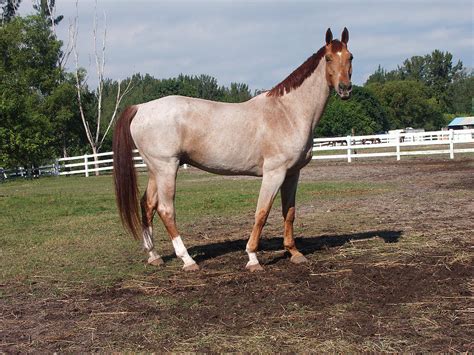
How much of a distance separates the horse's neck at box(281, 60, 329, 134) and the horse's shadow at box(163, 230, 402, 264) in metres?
1.85

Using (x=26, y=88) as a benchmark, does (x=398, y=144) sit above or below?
below

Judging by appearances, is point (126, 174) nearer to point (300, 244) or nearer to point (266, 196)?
point (266, 196)

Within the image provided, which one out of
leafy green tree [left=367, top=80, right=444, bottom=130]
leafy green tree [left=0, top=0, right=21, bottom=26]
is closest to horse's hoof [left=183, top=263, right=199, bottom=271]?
leafy green tree [left=0, top=0, right=21, bottom=26]

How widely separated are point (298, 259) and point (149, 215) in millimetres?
2127

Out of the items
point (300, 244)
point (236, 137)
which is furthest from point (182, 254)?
point (300, 244)

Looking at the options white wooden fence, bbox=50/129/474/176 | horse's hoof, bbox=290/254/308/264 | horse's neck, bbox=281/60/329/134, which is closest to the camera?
horse's hoof, bbox=290/254/308/264

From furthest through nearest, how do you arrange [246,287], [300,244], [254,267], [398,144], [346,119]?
1. [346,119]
2. [398,144]
3. [300,244]
4. [254,267]
5. [246,287]

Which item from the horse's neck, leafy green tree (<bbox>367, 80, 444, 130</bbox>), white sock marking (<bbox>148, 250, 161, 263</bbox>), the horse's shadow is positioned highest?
leafy green tree (<bbox>367, 80, 444, 130</bbox>)

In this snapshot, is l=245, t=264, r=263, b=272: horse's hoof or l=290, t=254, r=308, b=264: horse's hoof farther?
l=290, t=254, r=308, b=264: horse's hoof

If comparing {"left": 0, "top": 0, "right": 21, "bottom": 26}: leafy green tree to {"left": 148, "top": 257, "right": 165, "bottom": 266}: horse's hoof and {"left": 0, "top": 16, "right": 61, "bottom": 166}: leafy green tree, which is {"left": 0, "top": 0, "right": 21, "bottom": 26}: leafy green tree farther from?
{"left": 148, "top": 257, "right": 165, "bottom": 266}: horse's hoof

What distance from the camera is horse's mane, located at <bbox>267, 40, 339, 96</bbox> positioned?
7039mm

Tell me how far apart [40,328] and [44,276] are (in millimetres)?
2089

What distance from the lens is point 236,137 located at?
6.82m

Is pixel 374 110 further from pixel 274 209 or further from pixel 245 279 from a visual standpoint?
pixel 245 279
